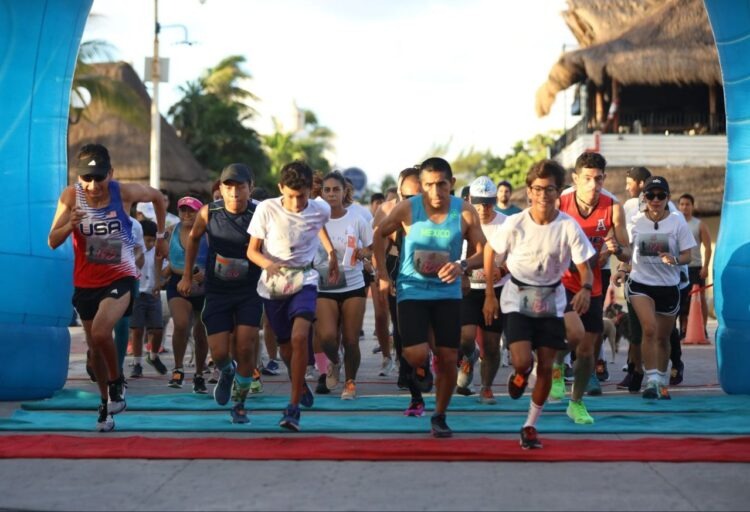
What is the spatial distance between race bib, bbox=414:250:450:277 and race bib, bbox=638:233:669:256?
3.11 m

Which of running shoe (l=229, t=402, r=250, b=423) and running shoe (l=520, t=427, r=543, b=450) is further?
running shoe (l=229, t=402, r=250, b=423)

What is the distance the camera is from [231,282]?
9.24 meters

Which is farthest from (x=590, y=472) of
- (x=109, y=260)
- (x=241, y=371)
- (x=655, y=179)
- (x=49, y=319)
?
(x=49, y=319)

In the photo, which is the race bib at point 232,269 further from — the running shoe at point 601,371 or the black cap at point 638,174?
the running shoe at point 601,371

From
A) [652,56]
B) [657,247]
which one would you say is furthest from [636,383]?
[652,56]

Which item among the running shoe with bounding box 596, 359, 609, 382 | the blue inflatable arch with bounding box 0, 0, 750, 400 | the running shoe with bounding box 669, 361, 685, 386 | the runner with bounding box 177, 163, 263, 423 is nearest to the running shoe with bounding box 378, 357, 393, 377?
the running shoe with bounding box 596, 359, 609, 382

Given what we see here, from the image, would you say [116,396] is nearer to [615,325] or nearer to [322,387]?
[322,387]

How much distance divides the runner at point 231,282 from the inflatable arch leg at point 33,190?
2129 millimetres

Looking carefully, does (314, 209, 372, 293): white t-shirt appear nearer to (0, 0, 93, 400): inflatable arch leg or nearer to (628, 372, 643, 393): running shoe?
(0, 0, 93, 400): inflatable arch leg

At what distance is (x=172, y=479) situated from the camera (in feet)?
22.9

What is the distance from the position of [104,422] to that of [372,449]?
2047 millimetres

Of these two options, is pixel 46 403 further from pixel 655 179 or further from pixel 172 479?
pixel 655 179

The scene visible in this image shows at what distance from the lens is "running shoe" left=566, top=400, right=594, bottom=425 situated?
30.1 ft

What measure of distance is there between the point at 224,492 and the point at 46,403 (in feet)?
14.1
